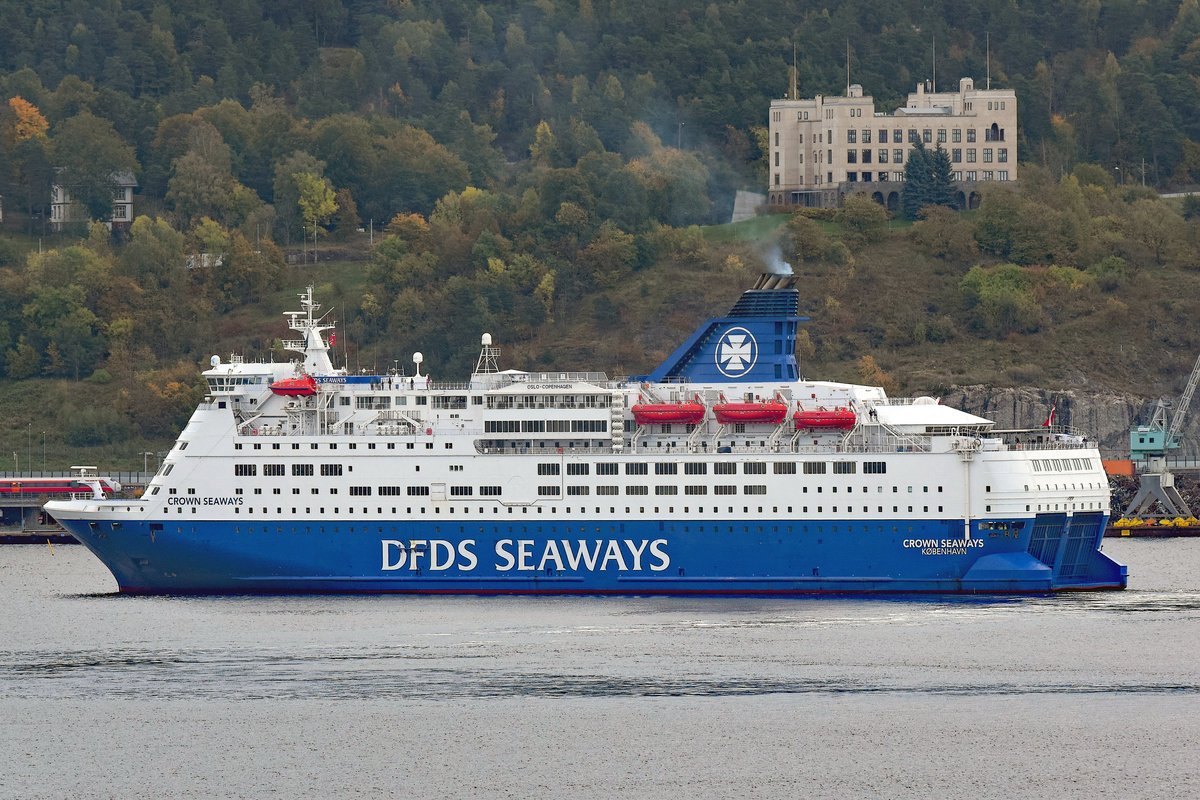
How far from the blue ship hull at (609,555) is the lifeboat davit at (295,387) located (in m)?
4.19

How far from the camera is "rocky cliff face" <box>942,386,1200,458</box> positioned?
97312 mm

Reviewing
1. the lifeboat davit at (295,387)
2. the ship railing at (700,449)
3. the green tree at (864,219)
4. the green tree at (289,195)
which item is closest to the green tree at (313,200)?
the green tree at (289,195)

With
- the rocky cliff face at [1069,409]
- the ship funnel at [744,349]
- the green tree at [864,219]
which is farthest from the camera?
the green tree at [864,219]

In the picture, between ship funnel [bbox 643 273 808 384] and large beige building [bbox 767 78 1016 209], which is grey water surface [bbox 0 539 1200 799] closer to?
ship funnel [bbox 643 273 808 384]

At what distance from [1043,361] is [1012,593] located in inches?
1742

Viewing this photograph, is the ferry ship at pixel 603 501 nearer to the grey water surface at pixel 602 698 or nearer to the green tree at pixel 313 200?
the grey water surface at pixel 602 698

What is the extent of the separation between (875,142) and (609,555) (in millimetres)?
63957

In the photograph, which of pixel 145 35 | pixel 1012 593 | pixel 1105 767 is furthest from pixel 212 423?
pixel 145 35

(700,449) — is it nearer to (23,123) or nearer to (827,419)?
(827,419)

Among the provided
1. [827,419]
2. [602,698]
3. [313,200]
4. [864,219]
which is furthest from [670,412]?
[313,200]

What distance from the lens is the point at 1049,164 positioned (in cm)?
13200

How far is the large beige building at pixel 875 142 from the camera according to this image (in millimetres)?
118688

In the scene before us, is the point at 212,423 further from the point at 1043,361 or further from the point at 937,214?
the point at 937,214

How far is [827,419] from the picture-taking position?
199 ft
